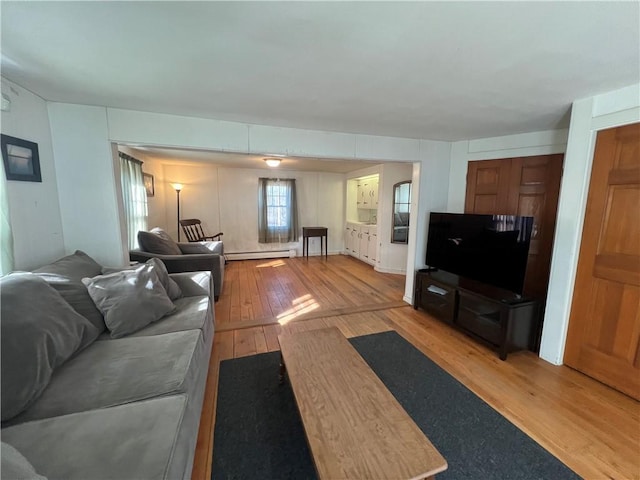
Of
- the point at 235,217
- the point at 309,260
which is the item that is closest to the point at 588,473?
the point at 309,260

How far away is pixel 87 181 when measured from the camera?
225 cm

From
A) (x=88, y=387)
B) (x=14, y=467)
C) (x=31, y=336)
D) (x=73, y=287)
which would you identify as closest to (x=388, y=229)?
(x=73, y=287)

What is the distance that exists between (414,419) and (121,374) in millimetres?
1698

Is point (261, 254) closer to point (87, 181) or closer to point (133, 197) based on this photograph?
point (133, 197)

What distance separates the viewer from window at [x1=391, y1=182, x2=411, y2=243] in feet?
16.0

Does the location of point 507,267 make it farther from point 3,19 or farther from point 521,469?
point 3,19

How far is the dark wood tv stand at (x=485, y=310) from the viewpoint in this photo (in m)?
2.29

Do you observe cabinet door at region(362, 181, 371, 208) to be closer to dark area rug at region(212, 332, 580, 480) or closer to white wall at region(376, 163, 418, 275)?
white wall at region(376, 163, 418, 275)

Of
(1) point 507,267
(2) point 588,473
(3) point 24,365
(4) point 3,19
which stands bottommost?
(2) point 588,473

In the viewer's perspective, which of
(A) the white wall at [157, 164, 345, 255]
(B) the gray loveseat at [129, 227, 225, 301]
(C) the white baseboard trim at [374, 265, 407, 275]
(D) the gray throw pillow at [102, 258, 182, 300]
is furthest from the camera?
(A) the white wall at [157, 164, 345, 255]

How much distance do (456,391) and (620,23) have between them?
2180mm

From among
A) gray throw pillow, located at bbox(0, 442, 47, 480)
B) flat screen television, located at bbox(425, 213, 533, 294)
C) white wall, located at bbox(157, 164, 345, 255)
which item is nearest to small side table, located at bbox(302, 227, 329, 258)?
white wall, located at bbox(157, 164, 345, 255)

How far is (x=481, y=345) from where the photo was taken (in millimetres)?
2549

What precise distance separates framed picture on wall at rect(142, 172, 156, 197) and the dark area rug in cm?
342
